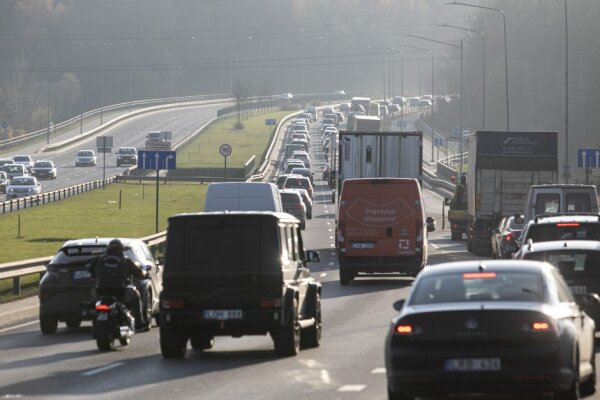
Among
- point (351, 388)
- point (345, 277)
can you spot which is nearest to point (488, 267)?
point (351, 388)

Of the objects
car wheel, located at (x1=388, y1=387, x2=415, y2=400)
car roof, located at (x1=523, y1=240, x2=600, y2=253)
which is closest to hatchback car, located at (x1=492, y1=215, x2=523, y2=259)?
car roof, located at (x1=523, y1=240, x2=600, y2=253)

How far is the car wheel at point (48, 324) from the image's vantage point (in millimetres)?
24828

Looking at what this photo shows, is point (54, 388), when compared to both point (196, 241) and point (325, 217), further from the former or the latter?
point (325, 217)

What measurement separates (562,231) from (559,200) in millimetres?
14911

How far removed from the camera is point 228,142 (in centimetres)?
14738

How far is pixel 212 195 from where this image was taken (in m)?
37.2

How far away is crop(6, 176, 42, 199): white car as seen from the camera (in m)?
85.4

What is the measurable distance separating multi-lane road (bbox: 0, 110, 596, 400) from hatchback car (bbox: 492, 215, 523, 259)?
6263 mm

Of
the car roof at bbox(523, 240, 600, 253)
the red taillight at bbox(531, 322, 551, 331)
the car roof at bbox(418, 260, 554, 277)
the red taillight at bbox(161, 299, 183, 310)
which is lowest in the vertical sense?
the red taillight at bbox(161, 299, 183, 310)

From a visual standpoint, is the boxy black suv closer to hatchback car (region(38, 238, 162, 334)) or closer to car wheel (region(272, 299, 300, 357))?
car wheel (region(272, 299, 300, 357))

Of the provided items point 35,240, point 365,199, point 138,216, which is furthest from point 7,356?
point 138,216

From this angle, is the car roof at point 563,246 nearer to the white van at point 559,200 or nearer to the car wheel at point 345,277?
the car wheel at point 345,277

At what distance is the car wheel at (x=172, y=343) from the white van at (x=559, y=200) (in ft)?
64.8

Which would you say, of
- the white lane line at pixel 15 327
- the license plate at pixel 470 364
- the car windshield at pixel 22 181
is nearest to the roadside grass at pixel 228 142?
the car windshield at pixel 22 181
